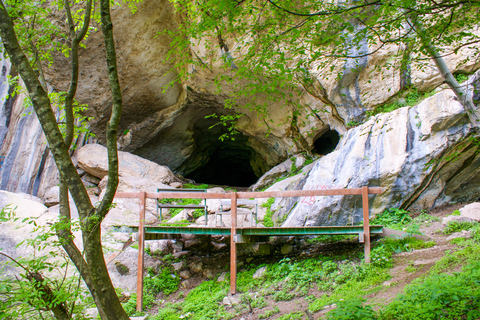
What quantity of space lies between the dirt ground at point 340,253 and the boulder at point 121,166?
5723 mm

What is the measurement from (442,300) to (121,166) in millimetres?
11374

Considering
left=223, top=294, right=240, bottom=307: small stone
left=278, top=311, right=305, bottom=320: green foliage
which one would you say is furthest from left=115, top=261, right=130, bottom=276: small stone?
left=278, top=311, right=305, bottom=320: green foliage

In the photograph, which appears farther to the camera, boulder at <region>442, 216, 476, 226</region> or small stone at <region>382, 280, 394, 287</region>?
boulder at <region>442, 216, 476, 226</region>

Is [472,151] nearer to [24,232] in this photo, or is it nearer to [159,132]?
[24,232]

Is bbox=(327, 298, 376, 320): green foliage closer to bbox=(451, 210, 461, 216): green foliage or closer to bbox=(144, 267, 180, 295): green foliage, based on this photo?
bbox=(144, 267, 180, 295): green foliage

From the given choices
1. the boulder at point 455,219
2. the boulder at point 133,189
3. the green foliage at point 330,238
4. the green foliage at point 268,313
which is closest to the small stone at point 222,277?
the green foliage at point 268,313

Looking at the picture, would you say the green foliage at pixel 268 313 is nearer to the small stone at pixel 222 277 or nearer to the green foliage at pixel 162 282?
the small stone at pixel 222 277

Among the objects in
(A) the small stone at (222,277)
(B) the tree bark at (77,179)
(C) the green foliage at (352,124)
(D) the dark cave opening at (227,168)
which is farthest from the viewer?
(D) the dark cave opening at (227,168)

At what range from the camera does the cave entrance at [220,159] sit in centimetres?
1641

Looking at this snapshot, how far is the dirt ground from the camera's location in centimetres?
436

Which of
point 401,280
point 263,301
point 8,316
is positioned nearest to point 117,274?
point 263,301

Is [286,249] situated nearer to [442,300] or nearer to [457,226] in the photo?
[457,226]

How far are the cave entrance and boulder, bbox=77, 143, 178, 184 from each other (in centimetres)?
373

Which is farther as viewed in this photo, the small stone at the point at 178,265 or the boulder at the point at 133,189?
the boulder at the point at 133,189
